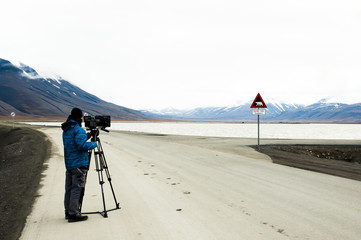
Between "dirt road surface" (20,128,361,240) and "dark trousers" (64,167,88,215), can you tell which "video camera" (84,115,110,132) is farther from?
"dirt road surface" (20,128,361,240)

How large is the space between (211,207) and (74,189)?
111 inches

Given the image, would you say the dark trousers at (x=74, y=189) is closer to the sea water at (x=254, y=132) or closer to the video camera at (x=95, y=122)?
the video camera at (x=95, y=122)

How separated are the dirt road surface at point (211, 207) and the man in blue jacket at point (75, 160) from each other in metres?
0.29

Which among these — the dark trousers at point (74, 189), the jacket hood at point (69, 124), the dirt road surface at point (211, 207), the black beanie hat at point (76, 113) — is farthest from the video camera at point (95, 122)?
the dirt road surface at point (211, 207)

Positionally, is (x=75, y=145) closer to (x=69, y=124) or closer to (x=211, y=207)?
(x=69, y=124)

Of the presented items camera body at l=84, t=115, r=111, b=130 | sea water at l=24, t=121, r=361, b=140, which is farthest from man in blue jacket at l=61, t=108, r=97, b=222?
sea water at l=24, t=121, r=361, b=140

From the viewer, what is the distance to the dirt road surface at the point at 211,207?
16.8 ft

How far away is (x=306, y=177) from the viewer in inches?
390

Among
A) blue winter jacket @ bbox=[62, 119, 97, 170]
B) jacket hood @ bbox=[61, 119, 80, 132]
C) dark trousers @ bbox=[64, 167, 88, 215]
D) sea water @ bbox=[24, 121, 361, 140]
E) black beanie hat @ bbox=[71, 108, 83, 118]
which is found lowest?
sea water @ bbox=[24, 121, 361, 140]

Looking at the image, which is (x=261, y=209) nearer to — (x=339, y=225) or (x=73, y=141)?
(x=339, y=225)

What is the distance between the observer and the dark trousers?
5.77 metres

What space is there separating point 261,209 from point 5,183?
8420mm

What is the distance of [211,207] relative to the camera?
6.48 m

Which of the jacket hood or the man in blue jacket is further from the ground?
the jacket hood
